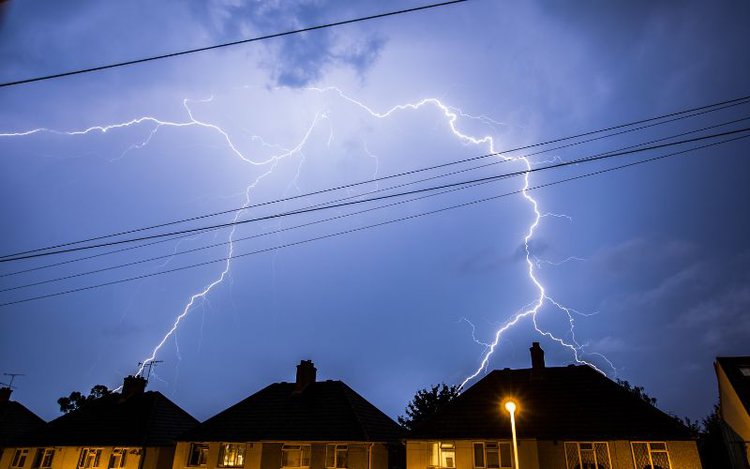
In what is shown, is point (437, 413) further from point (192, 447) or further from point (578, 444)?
point (192, 447)

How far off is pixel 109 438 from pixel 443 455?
66.9ft

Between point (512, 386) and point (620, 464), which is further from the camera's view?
point (512, 386)

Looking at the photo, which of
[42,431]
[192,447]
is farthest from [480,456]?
[42,431]

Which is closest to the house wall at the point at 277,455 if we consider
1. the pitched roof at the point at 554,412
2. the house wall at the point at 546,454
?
the house wall at the point at 546,454

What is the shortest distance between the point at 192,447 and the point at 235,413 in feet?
9.16

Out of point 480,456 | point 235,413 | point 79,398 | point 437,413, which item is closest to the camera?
point 480,456

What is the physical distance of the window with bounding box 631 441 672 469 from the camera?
1798cm

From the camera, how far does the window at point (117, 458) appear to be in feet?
85.8

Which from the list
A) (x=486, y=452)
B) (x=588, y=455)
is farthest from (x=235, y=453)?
(x=588, y=455)

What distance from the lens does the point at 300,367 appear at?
2862cm

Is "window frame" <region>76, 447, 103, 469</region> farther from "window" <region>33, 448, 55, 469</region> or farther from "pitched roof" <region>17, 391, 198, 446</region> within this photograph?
"window" <region>33, 448, 55, 469</region>

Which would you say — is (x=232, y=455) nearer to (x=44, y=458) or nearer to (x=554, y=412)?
(x=44, y=458)

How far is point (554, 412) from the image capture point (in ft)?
67.9

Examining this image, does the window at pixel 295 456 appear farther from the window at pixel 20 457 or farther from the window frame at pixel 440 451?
the window at pixel 20 457
